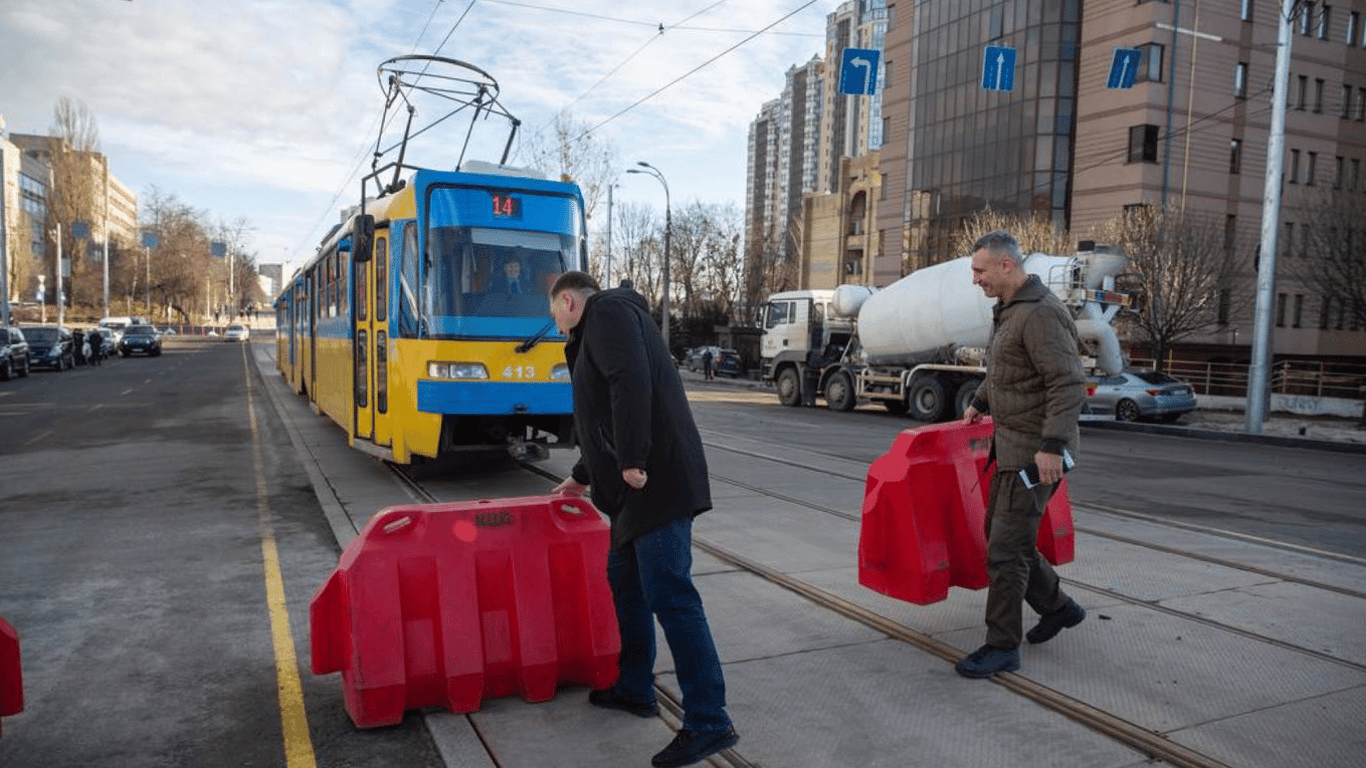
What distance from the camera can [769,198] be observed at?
151000 millimetres

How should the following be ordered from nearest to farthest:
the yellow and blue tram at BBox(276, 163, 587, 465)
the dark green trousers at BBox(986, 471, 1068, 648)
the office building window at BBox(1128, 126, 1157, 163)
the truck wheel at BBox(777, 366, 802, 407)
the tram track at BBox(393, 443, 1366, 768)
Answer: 1. the tram track at BBox(393, 443, 1366, 768)
2. the dark green trousers at BBox(986, 471, 1068, 648)
3. the yellow and blue tram at BBox(276, 163, 587, 465)
4. the truck wheel at BBox(777, 366, 802, 407)
5. the office building window at BBox(1128, 126, 1157, 163)

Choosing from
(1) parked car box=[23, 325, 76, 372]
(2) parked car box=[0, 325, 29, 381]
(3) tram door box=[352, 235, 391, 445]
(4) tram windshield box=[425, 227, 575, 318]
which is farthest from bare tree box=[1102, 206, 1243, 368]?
(1) parked car box=[23, 325, 76, 372]

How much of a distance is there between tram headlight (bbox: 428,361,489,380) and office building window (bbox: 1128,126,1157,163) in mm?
41414

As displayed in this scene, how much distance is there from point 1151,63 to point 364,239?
140 feet

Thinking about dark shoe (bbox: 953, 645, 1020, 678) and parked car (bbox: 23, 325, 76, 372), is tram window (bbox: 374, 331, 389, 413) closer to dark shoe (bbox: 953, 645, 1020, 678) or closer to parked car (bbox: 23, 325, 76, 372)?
dark shoe (bbox: 953, 645, 1020, 678)

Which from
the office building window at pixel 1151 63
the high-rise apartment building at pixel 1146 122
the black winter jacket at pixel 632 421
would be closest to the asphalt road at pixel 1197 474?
the black winter jacket at pixel 632 421

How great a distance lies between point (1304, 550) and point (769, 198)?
147 metres

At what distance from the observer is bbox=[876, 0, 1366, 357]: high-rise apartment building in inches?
1679

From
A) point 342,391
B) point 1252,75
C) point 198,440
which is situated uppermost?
point 1252,75

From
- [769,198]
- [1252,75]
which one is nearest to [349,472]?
[1252,75]

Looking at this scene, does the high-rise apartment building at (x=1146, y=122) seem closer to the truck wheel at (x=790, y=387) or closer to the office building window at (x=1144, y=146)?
the office building window at (x=1144, y=146)

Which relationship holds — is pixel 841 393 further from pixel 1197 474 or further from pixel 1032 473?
pixel 1032 473

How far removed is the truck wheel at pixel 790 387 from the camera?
2567cm

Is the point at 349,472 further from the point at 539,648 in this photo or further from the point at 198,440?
Answer: the point at 539,648
